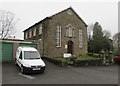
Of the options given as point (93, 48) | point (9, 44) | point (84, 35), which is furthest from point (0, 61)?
point (93, 48)

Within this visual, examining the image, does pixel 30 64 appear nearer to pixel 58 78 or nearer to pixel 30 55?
pixel 30 55

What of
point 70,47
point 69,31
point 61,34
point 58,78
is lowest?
point 58,78

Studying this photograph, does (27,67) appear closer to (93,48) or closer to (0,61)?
(0,61)

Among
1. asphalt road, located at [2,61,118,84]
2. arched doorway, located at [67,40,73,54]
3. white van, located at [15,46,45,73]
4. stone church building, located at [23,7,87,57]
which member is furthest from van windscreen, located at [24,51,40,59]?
arched doorway, located at [67,40,73,54]

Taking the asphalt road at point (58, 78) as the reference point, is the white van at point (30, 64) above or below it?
above

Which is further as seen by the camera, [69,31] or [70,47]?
[70,47]

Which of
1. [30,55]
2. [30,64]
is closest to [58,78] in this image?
[30,64]

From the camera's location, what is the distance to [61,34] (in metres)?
28.5

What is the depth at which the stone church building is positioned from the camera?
88.8ft

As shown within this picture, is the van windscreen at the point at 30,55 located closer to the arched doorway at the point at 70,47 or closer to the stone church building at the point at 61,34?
the stone church building at the point at 61,34

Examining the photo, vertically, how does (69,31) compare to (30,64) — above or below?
above

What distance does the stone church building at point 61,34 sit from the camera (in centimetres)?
2706

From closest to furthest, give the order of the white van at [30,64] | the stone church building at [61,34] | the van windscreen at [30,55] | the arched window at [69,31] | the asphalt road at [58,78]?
the asphalt road at [58,78]
the white van at [30,64]
the van windscreen at [30,55]
the stone church building at [61,34]
the arched window at [69,31]

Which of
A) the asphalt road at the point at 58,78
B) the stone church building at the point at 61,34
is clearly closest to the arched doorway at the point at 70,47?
the stone church building at the point at 61,34
